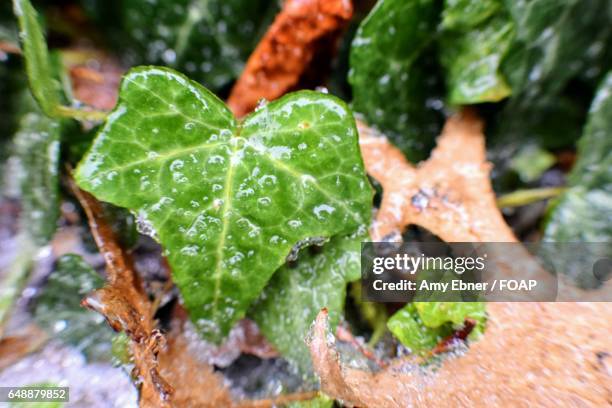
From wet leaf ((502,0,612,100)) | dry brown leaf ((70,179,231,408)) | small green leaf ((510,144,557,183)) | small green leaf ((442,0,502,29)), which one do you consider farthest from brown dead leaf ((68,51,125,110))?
small green leaf ((510,144,557,183))

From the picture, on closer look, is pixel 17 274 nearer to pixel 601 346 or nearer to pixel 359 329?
pixel 359 329

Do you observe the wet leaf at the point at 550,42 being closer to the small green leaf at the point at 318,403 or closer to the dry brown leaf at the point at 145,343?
the small green leaf at the point at 318,403

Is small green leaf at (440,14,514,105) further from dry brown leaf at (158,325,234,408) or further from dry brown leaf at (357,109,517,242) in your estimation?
dry brown leaf at (158,325,234,408)

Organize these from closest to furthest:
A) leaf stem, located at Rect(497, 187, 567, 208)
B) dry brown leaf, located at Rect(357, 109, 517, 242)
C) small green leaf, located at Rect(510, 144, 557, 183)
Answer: dry brown leaf, located at Rect(357, 109, 517, 242) < leaf stem, located at Rect(497, 187, 567, 208) < small green leaf, located at Rect(510, 144, 557, 183)

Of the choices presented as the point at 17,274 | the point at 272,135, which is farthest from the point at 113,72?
the point at 272,135

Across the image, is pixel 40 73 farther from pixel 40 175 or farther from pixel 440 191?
pixel 440 191

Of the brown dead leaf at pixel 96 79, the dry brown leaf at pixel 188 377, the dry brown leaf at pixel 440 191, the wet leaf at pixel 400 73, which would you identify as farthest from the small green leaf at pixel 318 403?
the brown dead leaf at pixel 96 79

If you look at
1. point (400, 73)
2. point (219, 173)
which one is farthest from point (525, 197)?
point (219, 173)
